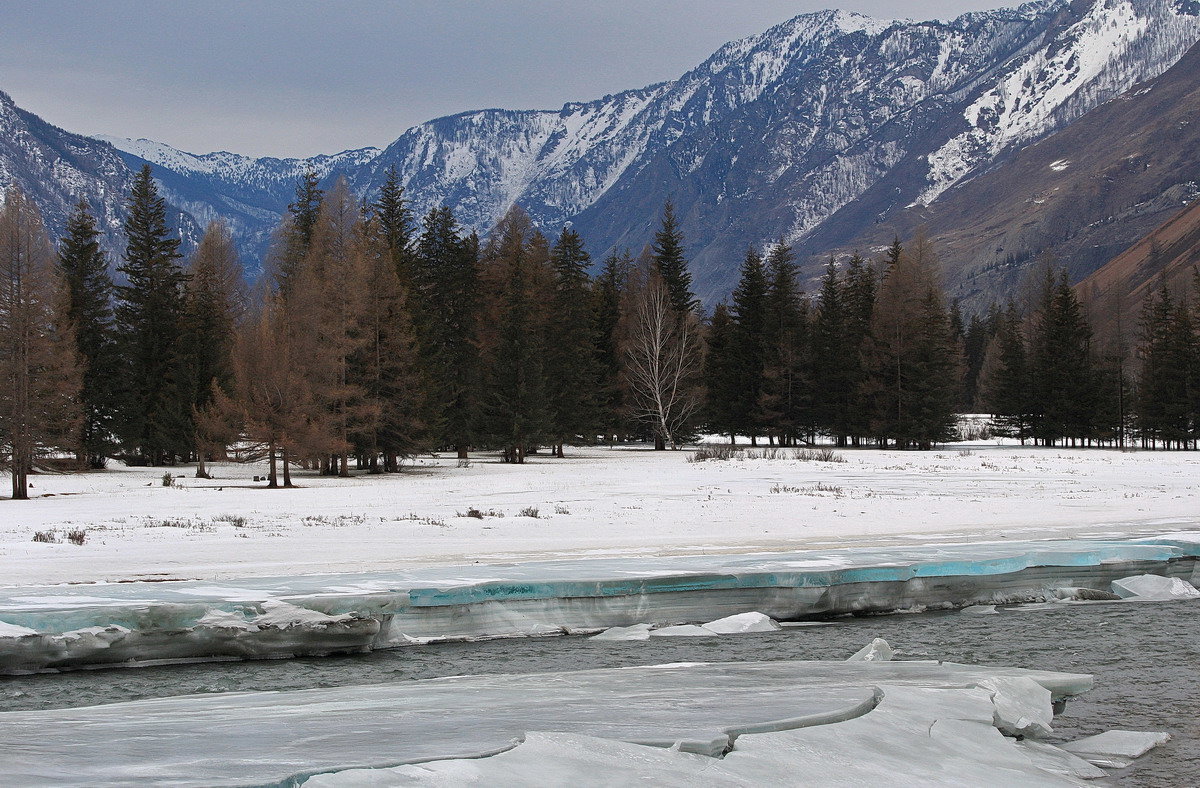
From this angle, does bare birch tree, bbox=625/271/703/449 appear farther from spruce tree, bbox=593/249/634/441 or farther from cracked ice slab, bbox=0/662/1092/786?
cracked ice slab, bbox=0/662/1092/786

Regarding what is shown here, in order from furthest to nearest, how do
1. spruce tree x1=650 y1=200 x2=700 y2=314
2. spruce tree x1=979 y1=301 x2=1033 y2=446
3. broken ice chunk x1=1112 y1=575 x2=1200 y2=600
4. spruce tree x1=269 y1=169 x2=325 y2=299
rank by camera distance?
spruce tree x1=650 y1=200 x2=700 y2=314, spruce tree x1=979 y1=301 x2=1033 y2=446, spruce tree x1=269 y1=169 x2=325 y2=299, broken ice chunk x1=1112 y1=575 x2=1200 y2=600

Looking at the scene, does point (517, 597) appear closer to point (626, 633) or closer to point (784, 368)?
point (626, 633)

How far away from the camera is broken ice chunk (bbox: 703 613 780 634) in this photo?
1254cm

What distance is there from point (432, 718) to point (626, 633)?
18.0ft

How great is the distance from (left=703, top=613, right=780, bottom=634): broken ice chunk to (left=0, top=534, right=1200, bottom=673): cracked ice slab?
1.12 feet

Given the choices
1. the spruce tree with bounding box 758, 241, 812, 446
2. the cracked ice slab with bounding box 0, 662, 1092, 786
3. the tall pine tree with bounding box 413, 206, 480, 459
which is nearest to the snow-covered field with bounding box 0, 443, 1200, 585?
the cracked ice slab with bounding box 0, 662, 1092, 786

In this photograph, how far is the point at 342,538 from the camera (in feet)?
61.3

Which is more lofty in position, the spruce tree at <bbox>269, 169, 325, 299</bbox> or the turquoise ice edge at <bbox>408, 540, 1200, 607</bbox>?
the spruce tree at <bbox>269, 169, 325, 299</bbox>

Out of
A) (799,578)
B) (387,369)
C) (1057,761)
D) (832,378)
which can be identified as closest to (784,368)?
(832,378)

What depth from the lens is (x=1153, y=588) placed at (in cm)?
1486

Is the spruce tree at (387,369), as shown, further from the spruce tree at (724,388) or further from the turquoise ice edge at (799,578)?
the turquoise ice edge at (799,578)

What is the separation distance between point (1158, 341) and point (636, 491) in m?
50.9

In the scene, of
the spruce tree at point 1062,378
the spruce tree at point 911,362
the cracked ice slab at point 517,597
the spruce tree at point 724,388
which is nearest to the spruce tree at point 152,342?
the spruce tree at point 724,388

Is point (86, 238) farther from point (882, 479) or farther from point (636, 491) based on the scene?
point (882, 479)
